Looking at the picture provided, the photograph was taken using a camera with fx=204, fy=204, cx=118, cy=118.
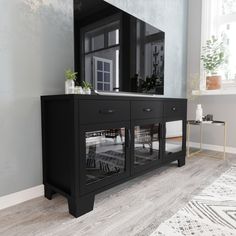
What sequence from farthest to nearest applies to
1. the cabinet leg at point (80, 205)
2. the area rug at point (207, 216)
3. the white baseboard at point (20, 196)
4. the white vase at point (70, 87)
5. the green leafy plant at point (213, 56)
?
1. the green leafy plant at point (213, 56)
2. the white vase at point (70, 87)
3. the white baseboard at point (20, 196)
4. the cabinet leg at point (80, 205)
5. the area rug at point (207, 216)

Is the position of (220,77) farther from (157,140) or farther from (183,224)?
(183,224)

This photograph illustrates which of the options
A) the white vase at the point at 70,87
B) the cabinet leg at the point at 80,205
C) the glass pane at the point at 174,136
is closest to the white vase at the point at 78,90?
the white vase at the point at 70,87

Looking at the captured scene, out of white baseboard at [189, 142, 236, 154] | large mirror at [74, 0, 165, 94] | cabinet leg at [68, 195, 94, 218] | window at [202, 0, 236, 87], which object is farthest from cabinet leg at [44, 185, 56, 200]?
window at [202, 0, 236, 87]

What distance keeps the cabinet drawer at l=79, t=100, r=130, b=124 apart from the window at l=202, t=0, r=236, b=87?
7.37 ft

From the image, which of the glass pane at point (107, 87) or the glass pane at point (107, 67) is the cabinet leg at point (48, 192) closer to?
the glass pane at point (107, 87)

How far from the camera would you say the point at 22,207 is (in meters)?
1.45

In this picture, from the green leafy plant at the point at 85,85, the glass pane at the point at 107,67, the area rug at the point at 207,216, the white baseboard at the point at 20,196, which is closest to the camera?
the area rug at the point at 207,216

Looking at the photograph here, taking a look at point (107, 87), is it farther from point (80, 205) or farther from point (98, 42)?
point (80, 205)

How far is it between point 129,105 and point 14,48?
3.07 feet

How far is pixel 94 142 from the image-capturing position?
4.98 feet

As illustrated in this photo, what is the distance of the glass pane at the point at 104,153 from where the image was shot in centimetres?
148

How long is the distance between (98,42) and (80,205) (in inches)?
52.1

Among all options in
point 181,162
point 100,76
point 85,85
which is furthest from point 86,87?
point 181,162

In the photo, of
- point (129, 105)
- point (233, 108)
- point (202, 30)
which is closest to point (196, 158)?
point (233, 108)
